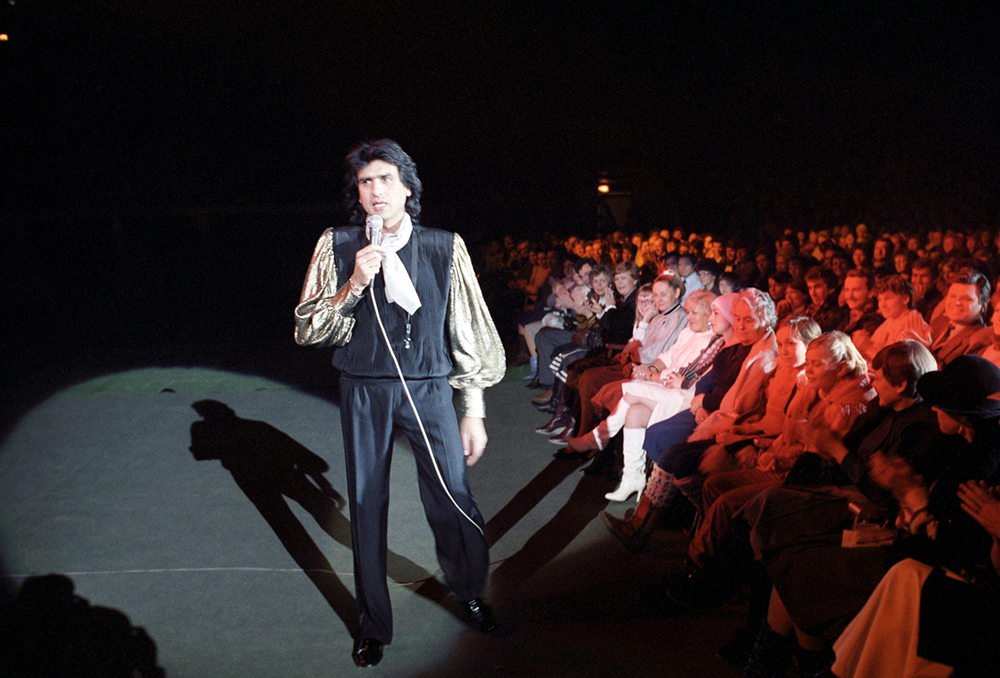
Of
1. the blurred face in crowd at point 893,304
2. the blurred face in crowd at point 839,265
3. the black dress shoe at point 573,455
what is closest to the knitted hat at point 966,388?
the blurred face in crowd at point 893,304

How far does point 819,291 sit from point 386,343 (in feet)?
13.3

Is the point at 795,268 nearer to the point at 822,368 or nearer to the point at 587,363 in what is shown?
the point at 587,363

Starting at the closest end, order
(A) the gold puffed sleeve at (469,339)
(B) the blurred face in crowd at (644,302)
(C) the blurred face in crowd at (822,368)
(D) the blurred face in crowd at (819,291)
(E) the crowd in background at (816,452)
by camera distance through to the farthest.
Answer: (E) the crowd in background at (816,452) → (A) the gold puffed sleeve at (469,339) → (C) the blurred face in crowd at (822,368) → (B) the blurred face in crowd at (644,302) → (D) the blurred face in crowd at (819,291)

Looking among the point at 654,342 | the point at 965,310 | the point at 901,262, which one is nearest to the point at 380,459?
the point at 654,342

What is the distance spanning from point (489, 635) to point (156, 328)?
11.5 meters

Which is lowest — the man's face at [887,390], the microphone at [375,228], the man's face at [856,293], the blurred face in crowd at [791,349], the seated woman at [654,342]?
the seated woman at [654,342]

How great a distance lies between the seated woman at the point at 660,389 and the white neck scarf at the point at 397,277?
218 centimetres

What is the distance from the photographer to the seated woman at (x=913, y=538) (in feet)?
7.20

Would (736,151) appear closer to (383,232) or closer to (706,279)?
(706,279)

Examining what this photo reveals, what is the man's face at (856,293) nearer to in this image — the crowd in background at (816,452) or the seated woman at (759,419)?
the crowd in background at (816,452)

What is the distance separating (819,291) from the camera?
5648mm

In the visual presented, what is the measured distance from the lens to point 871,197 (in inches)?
749

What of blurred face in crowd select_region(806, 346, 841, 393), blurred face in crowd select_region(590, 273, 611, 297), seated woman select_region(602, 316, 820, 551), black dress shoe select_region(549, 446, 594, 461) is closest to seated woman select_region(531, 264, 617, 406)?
→ blurred face in crowd select_region(590, 273, 611, 297)

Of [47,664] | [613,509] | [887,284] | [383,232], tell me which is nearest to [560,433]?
[613,509]
